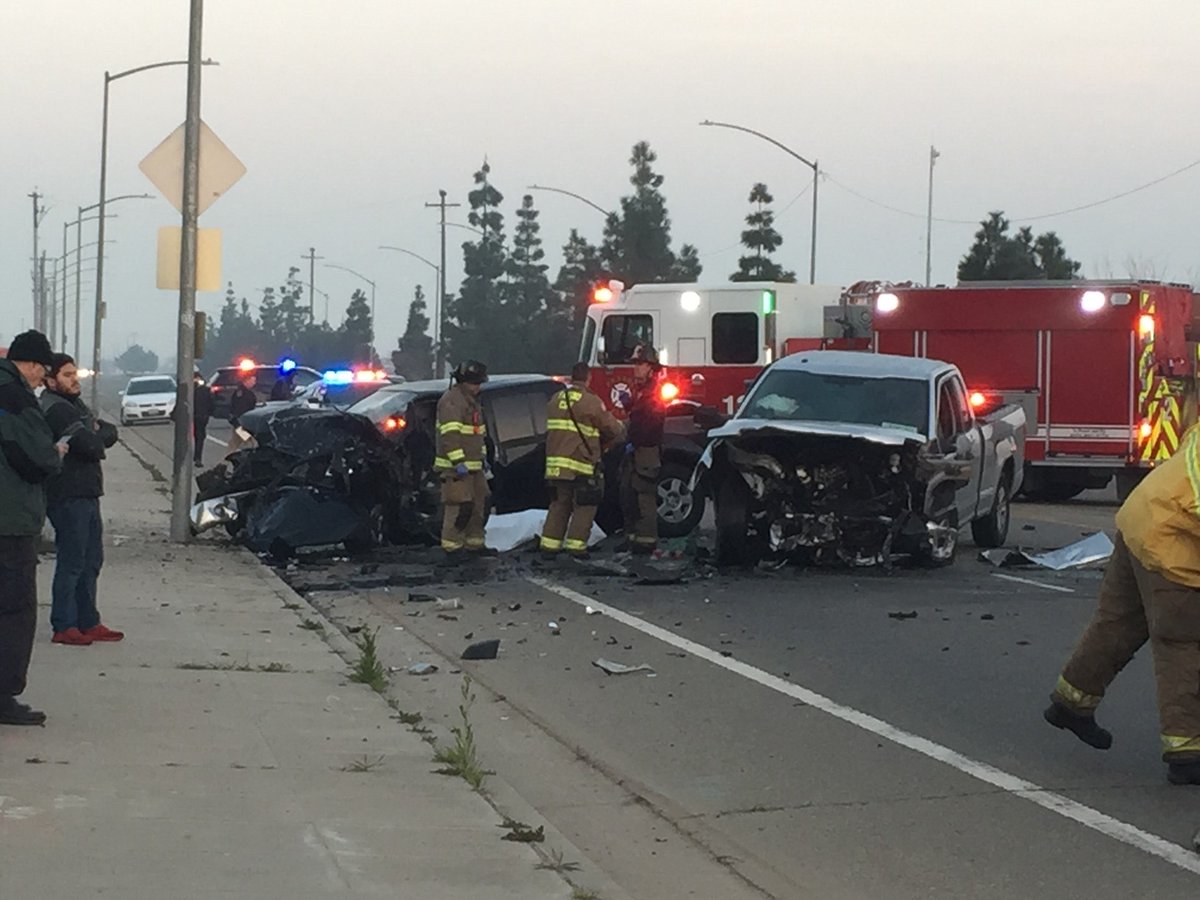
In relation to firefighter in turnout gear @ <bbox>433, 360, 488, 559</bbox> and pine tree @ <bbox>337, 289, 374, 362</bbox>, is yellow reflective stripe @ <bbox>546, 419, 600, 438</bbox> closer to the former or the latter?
firefighter in turnout gear @ <bbox>433, 360, 488, 559</bbox>

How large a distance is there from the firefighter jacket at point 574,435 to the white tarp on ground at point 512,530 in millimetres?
1033

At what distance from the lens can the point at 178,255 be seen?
61.8 ft

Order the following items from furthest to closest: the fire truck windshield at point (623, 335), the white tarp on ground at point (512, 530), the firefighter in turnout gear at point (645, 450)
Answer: the fire truck windshield at point (623, 335)
the white tarp on ground at point (512, 530)
the firefighter in turnout gear at point (645, 450)

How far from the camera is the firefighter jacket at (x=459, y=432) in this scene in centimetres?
1719

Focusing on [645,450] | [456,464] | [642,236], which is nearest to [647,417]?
[645,450]

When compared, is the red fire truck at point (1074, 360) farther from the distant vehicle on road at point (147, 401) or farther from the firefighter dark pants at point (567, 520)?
the distant vehicle on road at point (147, 401)

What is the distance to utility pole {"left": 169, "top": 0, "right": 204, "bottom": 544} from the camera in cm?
1848

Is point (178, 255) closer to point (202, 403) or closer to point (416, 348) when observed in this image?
point (202, 403)

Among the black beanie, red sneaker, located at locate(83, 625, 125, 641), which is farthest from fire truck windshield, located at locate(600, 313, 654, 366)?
the black beanie

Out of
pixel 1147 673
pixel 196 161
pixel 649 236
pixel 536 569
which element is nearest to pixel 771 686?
pixel 1147 673

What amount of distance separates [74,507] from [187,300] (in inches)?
309

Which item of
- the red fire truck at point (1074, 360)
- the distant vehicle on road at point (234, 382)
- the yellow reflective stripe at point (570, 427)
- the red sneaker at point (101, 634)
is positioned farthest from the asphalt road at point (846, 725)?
the distant vehicle on road at point (234, 382)

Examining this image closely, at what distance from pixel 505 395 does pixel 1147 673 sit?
898 centimetres

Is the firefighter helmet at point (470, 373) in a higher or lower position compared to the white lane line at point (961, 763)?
higher
